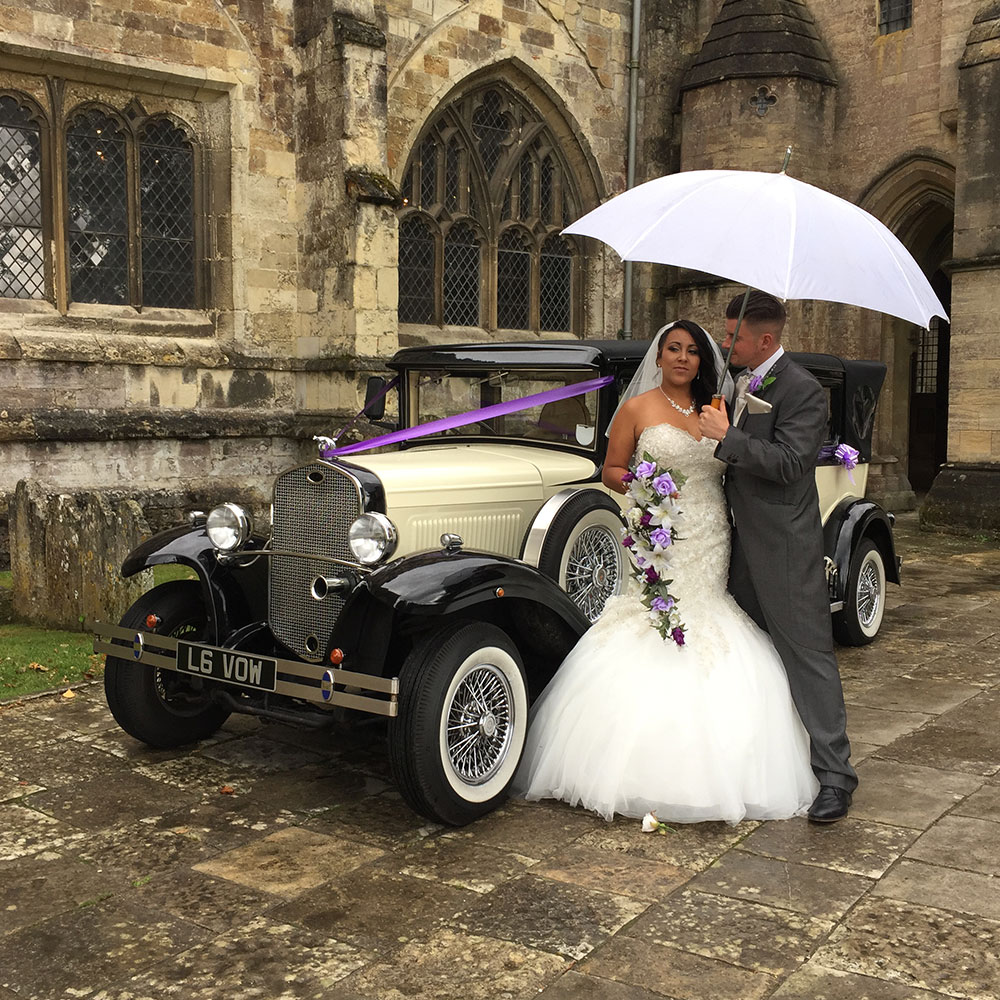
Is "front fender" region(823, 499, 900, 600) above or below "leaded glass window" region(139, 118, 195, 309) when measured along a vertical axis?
below

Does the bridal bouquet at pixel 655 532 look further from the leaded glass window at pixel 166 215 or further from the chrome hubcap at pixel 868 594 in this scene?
the leaded glass window at pixel 166 215

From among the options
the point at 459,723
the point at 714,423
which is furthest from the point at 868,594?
the point at 459,723

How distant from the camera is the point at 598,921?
3514mm

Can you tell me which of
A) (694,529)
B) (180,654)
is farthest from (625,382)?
(180,654)

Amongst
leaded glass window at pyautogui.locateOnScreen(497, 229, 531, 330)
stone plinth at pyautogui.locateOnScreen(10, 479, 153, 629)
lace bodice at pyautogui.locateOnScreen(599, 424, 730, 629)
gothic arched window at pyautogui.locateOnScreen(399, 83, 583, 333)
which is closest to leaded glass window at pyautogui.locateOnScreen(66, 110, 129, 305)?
gothic arched window at pyautogui.locateOnScreen(399, 83, 583, 333)

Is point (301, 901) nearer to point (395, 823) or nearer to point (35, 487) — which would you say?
point (395, 823)

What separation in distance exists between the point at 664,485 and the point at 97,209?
9.14 meters

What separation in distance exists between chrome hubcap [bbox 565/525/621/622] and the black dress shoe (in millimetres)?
1475

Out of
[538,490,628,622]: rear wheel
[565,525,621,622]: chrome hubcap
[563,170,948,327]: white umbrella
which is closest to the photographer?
[563,170,948,327]: white umbrella

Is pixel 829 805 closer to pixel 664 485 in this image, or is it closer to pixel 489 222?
pixel 664 485

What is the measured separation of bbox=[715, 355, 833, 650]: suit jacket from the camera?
14.6ft

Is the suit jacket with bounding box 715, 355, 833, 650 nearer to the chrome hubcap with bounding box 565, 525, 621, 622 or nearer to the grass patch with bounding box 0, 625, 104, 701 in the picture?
the chrome hubcap with bounding box 565, 525, 621, 622

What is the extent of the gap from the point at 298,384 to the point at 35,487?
5.05 metres

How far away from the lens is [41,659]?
7012 millimetres
